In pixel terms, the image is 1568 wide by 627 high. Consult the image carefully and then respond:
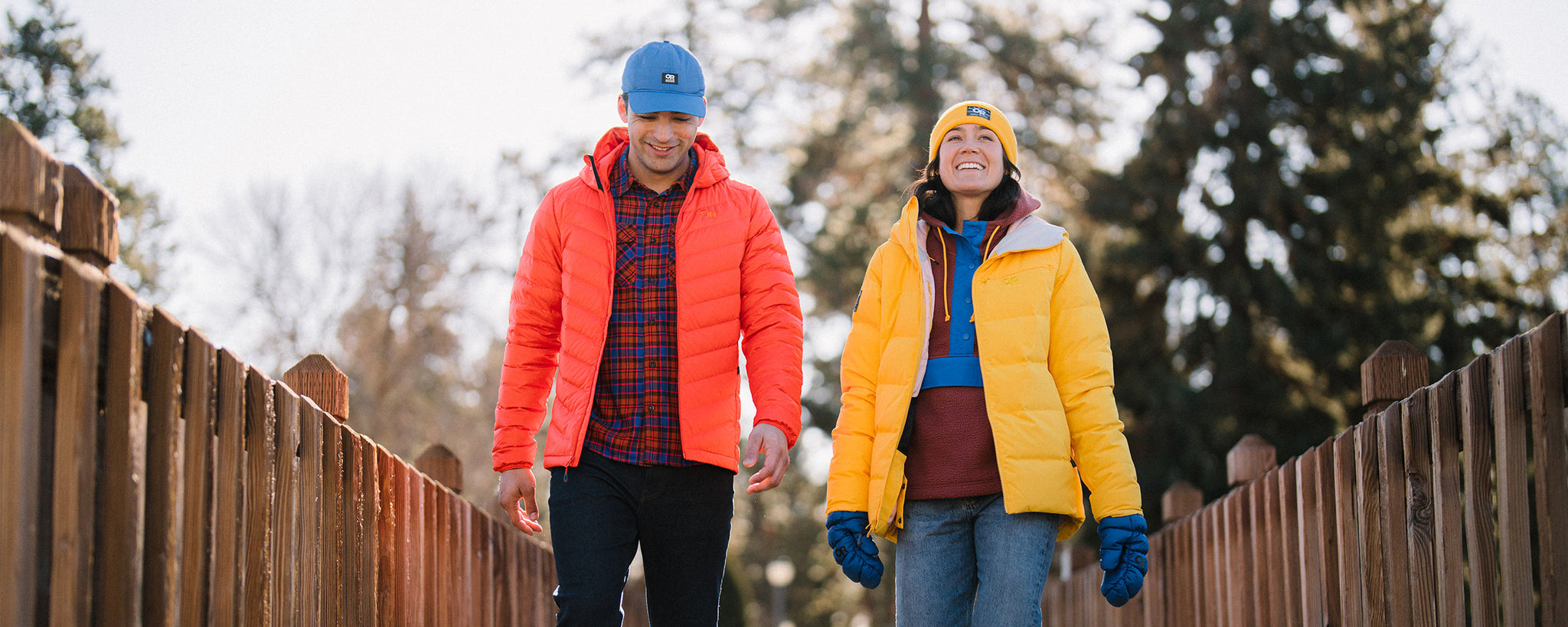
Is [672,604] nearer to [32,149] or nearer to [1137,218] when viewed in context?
[32,149]

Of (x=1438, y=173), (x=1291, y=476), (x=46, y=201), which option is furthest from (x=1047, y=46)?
(x=46, y=201)

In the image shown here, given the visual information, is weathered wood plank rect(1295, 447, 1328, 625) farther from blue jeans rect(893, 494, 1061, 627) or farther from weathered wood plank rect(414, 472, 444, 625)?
weathered wood plank rect(414, 472, 444, 625)

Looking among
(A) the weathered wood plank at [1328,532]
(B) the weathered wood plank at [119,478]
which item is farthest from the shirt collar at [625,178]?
(A) the weathered wood plank at [1328,532]

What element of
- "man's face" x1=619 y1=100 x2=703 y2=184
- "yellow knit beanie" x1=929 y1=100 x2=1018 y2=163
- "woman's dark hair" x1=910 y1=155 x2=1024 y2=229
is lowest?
"woman's dark hair" x1=910 y1=155 x2=1024 y2=229

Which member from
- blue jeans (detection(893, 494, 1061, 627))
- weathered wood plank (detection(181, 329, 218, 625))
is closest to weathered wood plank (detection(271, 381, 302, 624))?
weathered wood plank (detection(181, 329, 218, 625))

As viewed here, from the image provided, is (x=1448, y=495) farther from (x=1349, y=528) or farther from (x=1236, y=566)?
(x=1236, y=566)

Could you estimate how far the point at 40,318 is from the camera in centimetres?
184

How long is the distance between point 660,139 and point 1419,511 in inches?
82.3

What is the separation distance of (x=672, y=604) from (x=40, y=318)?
77.2 inches

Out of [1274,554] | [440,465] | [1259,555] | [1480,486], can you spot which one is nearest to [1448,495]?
[1480,486]

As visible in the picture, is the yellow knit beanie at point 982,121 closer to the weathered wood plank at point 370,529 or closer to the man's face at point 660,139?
the man's face at point 660,139

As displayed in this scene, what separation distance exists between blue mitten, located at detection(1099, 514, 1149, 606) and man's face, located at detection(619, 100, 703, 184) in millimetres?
1505

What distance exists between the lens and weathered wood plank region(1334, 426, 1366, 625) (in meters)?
3.17

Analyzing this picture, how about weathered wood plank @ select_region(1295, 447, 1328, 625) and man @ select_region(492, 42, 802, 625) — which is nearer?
man @ select_region(492, 42, 802, 625)
